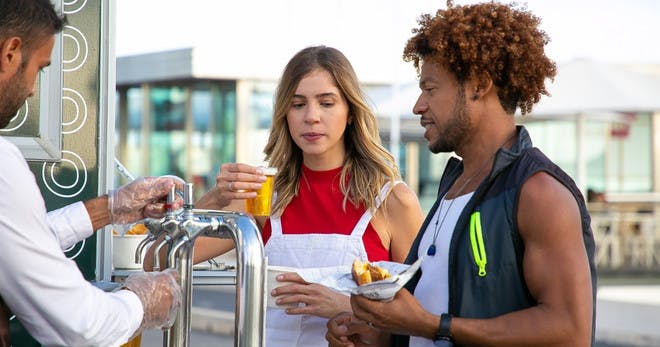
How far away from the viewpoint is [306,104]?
3.57m

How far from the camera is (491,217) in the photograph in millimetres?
2562

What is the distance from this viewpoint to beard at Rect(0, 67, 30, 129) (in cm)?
233

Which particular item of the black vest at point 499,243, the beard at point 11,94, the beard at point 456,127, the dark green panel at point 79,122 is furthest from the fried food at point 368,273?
the dark green panel at point 79,122

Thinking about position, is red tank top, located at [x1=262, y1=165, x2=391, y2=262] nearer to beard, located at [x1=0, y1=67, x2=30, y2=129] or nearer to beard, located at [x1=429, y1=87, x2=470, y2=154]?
beard, located at [x1=429, y1=87, x2=470, y2=154]

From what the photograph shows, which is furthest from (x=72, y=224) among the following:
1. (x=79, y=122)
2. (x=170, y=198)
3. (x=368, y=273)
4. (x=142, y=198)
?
(x=79, y=122)

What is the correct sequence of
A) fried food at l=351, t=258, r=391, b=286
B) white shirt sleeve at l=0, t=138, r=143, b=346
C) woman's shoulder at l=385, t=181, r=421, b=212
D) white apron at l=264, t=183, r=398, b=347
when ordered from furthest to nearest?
woman's shoulder at l=385, t=181, r=421, b=212 < white apron at l=264, t=183, r=398, b=347 < fried food at l=351, t=258, r=391, b=286 < white shirt sleeve at l=0, t=138, r=143, b=346

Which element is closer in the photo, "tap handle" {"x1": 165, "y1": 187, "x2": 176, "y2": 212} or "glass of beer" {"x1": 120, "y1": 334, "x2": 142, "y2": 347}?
"tap handle" {"x1": 165, "y1": 187, "x2": 176, "y2": 212}

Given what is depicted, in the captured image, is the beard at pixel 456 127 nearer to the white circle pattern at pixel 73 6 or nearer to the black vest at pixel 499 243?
the black vest at pixel 499 243

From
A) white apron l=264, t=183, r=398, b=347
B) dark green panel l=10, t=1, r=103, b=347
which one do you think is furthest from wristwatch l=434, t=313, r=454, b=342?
dark green panel l=10, t=1, r=103, b=347

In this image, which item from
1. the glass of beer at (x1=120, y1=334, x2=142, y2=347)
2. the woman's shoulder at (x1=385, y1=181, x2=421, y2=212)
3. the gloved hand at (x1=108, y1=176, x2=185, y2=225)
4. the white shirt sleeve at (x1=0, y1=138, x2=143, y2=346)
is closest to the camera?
the white shirt sleeve at (x1=0, y1=138, x2=143, y2=346)

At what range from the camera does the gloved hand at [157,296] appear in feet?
8.11

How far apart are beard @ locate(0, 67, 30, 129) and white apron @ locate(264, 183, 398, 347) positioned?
1.25 meters

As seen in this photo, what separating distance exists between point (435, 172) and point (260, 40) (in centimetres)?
590

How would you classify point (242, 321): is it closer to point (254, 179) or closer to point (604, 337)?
point (254, 179)
